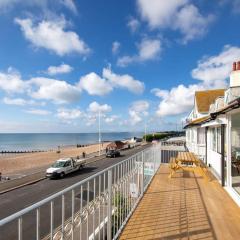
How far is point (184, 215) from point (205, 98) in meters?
23.9

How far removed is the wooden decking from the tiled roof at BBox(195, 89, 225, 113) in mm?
18855

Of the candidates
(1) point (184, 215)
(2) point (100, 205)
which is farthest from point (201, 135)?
(2) point (100, 205)

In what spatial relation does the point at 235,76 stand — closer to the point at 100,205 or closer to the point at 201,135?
the point at 100,205

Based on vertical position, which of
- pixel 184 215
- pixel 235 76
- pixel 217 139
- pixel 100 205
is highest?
pixel 235 76

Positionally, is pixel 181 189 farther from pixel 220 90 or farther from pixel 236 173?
pixel 220 90

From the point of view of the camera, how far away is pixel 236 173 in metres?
10.8

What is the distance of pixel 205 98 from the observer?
2747 cm

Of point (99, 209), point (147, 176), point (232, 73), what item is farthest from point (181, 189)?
point (232, 73)

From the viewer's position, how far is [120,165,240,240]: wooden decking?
14.9 ft

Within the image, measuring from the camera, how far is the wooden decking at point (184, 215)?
4.54 m

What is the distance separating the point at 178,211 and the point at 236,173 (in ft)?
20.6

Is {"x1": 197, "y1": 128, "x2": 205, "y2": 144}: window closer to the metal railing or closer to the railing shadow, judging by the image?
the railing shadow

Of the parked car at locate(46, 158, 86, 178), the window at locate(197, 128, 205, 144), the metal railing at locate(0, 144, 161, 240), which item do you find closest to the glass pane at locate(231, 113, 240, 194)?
the window at locate(197, 128, 205, 144)

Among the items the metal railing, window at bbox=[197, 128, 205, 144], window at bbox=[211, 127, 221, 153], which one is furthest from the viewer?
window at bbox=[197, 128, 205, 144]
